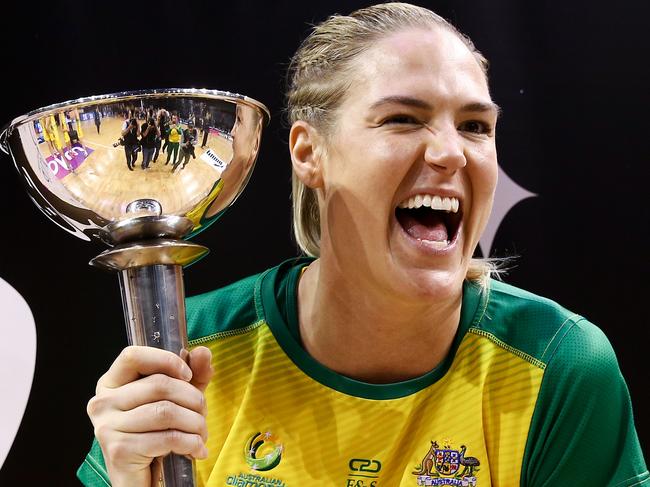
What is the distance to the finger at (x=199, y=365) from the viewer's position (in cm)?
96

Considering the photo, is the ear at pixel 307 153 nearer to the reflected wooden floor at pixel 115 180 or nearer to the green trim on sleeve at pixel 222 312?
the green trim on sleeve at pixel 222 312

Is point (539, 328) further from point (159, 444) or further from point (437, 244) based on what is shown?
point (159, 444)

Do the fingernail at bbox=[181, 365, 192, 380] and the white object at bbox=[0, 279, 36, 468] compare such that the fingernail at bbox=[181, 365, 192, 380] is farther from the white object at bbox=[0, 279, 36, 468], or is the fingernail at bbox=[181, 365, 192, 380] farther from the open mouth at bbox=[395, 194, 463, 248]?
the white object at bbox=[0, 279, 36, 468]

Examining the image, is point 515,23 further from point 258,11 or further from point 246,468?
point 246,468

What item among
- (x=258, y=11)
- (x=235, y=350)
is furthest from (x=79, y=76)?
(x=235, y=350)

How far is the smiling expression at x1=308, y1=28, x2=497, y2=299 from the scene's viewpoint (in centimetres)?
125

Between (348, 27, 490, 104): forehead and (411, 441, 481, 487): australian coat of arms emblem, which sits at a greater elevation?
(348, 27, 490, 104): forehead

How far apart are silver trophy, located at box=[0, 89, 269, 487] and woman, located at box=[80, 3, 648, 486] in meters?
0.37

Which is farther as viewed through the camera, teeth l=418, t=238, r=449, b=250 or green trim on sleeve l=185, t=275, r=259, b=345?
green trim on sleeve l=185, t=275, r=259, b=345

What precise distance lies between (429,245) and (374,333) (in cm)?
21

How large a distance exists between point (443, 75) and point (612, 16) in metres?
0.65

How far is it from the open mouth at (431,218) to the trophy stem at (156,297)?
0.46 m

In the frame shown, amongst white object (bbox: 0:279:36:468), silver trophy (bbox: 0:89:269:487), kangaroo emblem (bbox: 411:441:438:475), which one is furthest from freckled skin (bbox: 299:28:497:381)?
white object (bbox: 0:279:36:468)

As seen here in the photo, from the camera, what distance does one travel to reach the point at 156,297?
0.90 m
